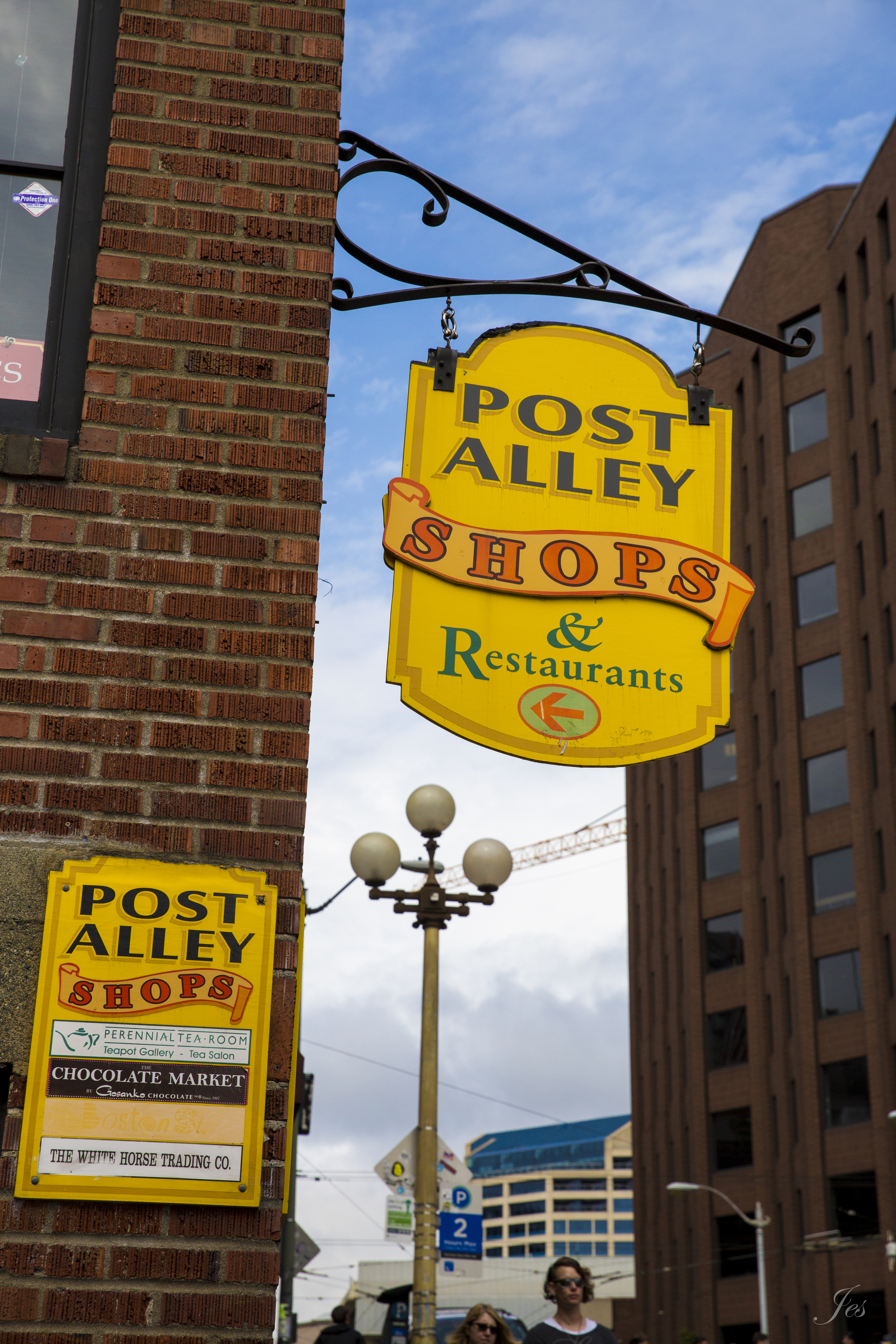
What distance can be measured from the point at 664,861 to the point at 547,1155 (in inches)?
4388

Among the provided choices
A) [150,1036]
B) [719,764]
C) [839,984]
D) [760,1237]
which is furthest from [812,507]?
[150,1036]

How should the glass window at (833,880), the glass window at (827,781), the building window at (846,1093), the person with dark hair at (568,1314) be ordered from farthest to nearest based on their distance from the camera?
the glass window at (827,781) → the glass window at (833,880) → the building window at (846,1093) → the person with dark hair at (568,1314)

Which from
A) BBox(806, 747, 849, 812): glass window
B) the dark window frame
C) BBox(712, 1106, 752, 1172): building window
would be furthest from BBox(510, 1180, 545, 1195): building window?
the dark window frame

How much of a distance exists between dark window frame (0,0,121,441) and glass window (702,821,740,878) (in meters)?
49.3

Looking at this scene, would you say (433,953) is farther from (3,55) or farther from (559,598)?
(3,55)

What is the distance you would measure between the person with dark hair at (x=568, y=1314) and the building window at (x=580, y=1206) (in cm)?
15417

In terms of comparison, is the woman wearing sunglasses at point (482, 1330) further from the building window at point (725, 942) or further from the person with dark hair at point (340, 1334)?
the building window at point (725, 942)

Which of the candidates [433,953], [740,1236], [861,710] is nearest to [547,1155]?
[740,1236]

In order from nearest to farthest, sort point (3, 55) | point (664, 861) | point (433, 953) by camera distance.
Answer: point (3, 55) → point (433, 953) → point (664, 861)

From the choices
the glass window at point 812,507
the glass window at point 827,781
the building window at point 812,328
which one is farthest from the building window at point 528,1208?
the building window at point 812,328

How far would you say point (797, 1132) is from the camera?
45.3m

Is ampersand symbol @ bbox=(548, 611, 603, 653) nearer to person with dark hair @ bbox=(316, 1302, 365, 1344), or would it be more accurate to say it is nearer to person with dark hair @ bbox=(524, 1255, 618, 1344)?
person with dark hair @ bbox=(524, 1255, 618, 1344)

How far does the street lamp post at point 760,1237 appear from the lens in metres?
39.7

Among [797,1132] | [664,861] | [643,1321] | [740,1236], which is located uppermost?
[664,861]
